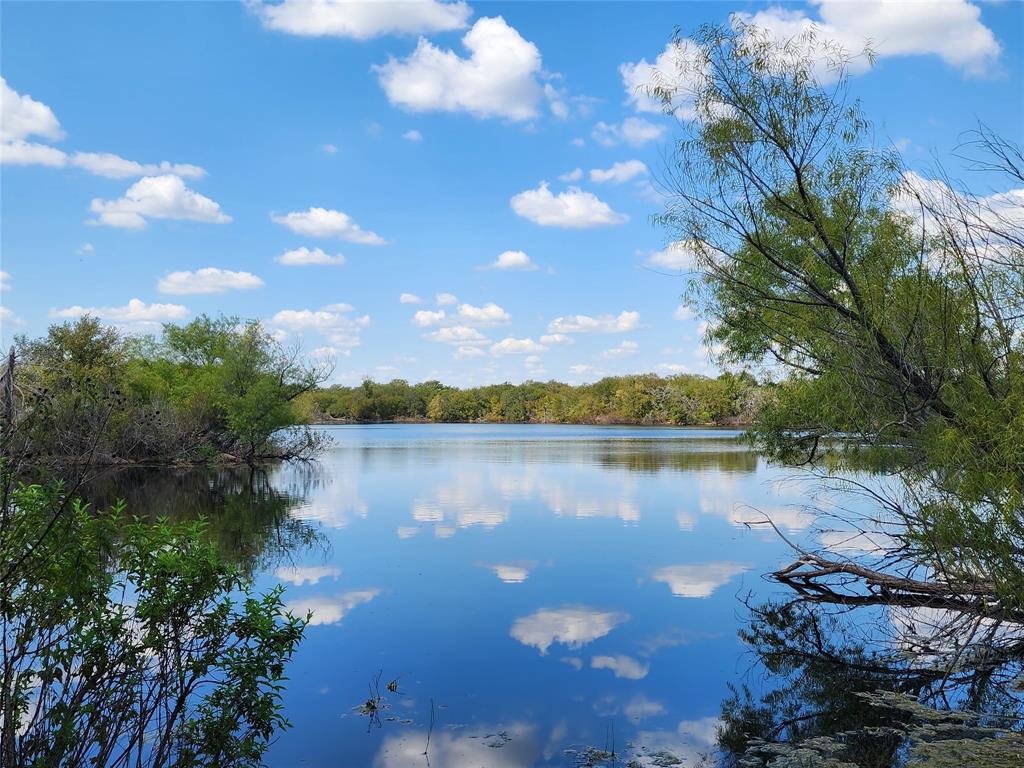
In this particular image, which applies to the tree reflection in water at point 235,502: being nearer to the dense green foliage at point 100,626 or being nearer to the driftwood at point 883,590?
the dense green foliage at point 100,626

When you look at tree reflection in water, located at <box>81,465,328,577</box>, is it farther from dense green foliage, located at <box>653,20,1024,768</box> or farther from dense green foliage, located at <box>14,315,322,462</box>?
dense green foliage, located at <box>653,20,1024,768</box>

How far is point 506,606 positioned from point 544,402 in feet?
416

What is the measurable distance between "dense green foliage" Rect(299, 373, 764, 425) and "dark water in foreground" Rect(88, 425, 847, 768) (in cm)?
7567

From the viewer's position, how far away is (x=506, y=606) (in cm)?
1251

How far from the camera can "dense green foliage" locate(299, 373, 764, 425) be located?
10681 cm

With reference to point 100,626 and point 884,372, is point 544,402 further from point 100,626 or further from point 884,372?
point 100,626

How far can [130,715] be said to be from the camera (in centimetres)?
511

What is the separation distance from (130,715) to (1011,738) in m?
7.24

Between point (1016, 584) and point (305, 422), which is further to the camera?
point (305, 422)

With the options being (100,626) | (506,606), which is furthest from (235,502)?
(100,626)

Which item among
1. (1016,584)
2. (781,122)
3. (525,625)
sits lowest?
(525,625)

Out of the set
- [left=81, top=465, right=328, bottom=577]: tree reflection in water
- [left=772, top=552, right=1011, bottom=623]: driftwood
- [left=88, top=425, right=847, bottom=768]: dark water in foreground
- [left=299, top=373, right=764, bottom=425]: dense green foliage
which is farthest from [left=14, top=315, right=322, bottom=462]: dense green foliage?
[left=299, top=373, right=764, bottom=425]: dense green foliage

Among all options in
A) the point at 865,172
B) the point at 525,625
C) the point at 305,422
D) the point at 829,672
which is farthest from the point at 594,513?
the point at 305,422

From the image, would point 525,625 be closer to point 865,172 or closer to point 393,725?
point 393,725
